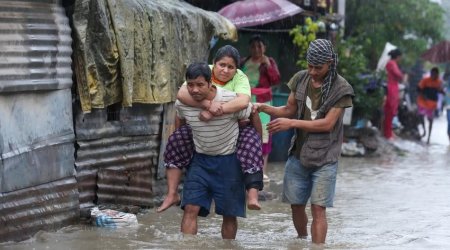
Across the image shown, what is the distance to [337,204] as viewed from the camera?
9695 millimetres

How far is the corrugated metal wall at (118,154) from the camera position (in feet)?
25.3

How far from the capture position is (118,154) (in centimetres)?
828

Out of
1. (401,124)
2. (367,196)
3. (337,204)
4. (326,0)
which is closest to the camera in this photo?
(337,204)

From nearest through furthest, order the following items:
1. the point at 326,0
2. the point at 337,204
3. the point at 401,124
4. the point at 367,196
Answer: the point at 337,204
the point at 367,196
the point at 326,0
the point at 401,124

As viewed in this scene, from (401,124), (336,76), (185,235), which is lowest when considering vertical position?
(401,124)

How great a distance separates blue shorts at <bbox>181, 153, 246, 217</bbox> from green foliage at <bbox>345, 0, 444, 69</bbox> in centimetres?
1203

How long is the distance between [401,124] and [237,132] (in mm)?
14604

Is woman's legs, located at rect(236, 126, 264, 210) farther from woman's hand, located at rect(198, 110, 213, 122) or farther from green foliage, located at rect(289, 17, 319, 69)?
green foliage, located at rect(289, 17, 319, 69)

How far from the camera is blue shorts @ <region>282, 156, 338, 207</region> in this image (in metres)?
6.52

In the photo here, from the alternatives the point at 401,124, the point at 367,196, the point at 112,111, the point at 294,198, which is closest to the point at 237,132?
the point at 294,198

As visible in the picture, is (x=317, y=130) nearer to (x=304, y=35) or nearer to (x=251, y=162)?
(x=251, y=162)

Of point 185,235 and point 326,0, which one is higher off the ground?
point 326,0

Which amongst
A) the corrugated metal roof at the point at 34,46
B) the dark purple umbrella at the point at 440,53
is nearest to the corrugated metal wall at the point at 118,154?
the corrugated metal roof at the point at 34,46

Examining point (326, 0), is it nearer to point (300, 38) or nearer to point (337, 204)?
point (300, 38)
